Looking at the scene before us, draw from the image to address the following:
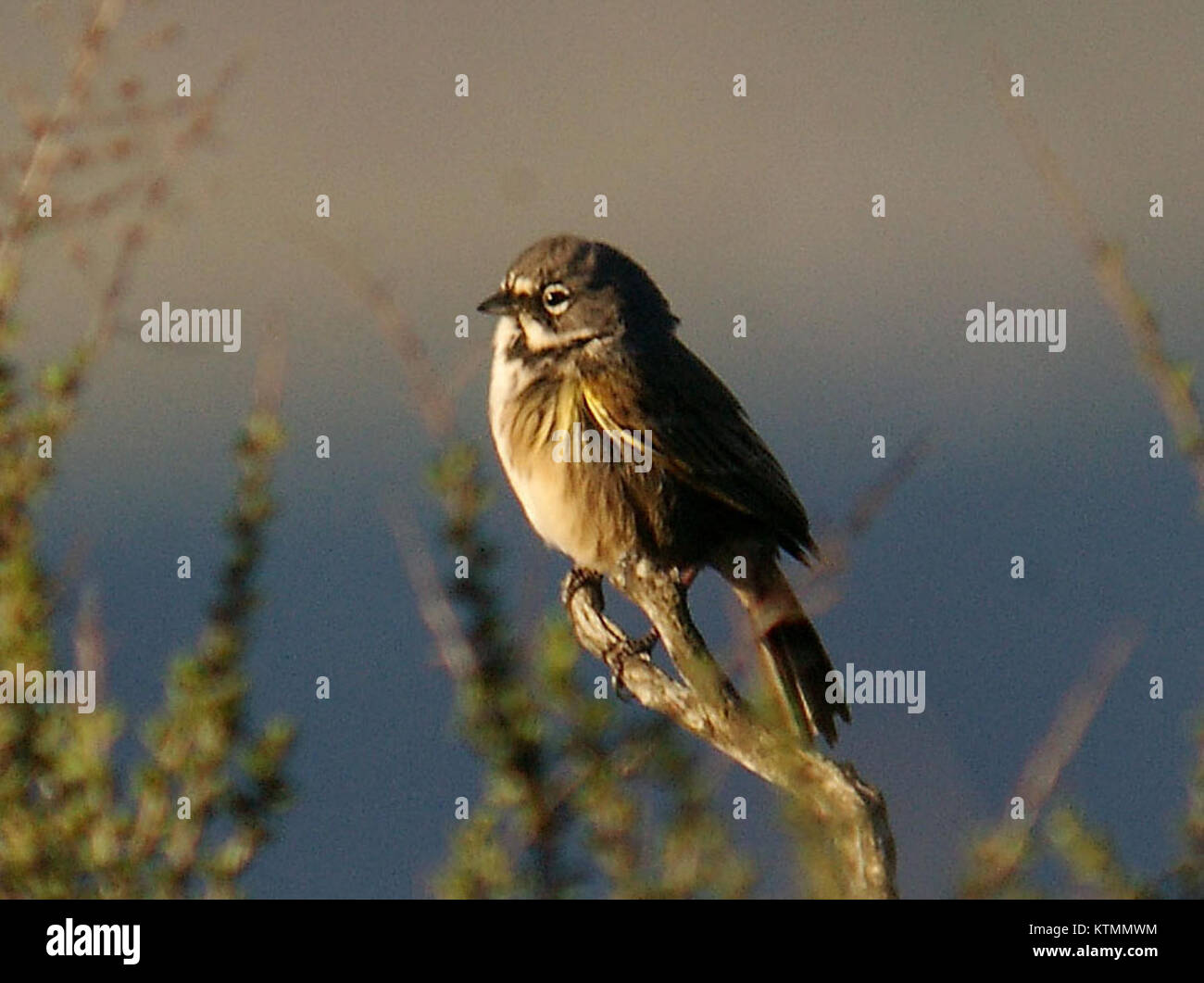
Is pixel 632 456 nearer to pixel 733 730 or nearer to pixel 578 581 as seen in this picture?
pixel 578 581

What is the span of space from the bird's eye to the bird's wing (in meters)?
0.28

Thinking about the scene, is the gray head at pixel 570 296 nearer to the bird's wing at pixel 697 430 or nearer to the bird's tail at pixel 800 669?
the bird's wing at pixel 697 430

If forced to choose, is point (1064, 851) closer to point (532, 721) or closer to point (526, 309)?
point (532, 721)

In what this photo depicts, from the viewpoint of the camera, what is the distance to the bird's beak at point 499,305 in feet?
22.4

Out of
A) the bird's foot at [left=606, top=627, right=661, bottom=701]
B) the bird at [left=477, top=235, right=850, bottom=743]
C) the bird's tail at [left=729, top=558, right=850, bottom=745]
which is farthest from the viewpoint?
the bird at [left=477, top=235, right=850, bottom=743]

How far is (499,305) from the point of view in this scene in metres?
6.84

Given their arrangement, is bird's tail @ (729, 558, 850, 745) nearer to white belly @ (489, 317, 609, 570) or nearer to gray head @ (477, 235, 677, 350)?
white belly @ (489, 317, 609, 570)

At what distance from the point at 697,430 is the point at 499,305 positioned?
913 mm

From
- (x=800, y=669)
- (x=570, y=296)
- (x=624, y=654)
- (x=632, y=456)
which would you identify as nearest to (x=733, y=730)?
(x=624, y=654)

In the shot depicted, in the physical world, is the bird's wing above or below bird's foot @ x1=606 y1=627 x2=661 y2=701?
above

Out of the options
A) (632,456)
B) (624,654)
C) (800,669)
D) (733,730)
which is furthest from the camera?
(632,456)

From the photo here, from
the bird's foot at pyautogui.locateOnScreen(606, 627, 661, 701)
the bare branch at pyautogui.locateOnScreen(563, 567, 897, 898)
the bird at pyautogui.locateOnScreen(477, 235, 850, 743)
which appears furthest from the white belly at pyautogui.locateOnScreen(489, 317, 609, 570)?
the bird's foot at pyautogui.locateOnScreen(606, 627, 661, 701)

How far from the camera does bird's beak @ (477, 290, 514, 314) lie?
682 cm
